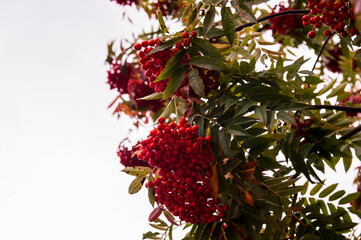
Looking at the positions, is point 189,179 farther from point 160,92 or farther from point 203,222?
point 160,92

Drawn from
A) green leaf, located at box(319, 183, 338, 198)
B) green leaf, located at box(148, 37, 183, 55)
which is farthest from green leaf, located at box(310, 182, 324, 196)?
green leaf, located at box(148, 37, 183, 55)

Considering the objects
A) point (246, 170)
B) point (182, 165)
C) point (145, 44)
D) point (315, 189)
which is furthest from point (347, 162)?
point (145, 44)

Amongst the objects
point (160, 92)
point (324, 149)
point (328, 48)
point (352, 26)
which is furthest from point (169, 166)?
point (328, 48)

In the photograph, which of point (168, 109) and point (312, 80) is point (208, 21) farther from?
point (312, 80)

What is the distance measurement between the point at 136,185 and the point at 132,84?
4.12ft

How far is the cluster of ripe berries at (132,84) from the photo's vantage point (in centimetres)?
264

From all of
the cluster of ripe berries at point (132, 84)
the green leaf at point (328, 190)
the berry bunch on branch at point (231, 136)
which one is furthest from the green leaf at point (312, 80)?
the cluster of ripe berries at point (132, 84)

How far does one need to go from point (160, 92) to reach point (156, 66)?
144 mm

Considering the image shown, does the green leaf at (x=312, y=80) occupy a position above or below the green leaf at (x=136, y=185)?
above

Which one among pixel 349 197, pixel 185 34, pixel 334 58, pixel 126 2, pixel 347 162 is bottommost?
pixel 349 197

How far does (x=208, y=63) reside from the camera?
1.31 metres

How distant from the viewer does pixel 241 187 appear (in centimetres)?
131

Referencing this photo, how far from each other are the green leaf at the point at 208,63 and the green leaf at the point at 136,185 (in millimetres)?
518

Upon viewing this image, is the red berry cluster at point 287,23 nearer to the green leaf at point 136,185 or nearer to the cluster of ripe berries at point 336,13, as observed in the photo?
the cluster of ripe berries at point 336,13
